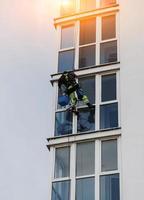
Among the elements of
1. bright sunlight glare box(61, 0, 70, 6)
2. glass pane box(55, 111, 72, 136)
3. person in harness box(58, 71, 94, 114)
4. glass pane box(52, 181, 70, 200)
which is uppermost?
bright sunlight glare box(61, 0, 70, 6)

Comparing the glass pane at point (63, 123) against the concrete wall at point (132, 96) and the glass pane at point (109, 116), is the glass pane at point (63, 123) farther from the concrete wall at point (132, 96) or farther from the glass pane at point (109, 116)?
the concrete wall at point (132, 96)

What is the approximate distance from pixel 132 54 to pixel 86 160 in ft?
10.5

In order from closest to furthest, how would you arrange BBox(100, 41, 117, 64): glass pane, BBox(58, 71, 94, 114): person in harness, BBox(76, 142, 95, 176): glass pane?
BBox(76, 142, 95, 176): glass pane < BBox(58, 71, 94, 114): person in harness < BBox(100, 41, 117, 64): glass pane

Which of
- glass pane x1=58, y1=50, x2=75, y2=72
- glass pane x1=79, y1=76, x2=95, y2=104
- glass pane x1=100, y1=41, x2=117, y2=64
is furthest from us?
glass pane x1=58, y1=50, x2=75, y2=72

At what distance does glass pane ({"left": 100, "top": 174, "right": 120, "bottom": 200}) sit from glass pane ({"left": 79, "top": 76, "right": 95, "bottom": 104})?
2.37 m

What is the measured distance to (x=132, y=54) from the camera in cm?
1532

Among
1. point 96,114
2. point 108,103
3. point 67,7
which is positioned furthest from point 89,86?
point 67,7

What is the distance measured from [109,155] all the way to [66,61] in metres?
3.45

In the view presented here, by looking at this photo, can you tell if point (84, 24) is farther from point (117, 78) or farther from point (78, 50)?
point (117, 78)

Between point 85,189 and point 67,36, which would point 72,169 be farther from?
point 67,36

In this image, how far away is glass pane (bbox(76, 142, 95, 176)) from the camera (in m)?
14.1

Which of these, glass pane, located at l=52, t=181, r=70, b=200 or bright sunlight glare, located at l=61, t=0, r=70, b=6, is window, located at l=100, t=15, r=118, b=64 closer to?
bright sunlight glare, located at l=61, t=0, r=70, b=6

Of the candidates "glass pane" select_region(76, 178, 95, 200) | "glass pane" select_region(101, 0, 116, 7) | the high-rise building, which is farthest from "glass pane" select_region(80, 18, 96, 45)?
"glass pane" select_region(76, 178, 95, 200)

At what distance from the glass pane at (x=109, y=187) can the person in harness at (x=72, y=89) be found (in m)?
2.12
